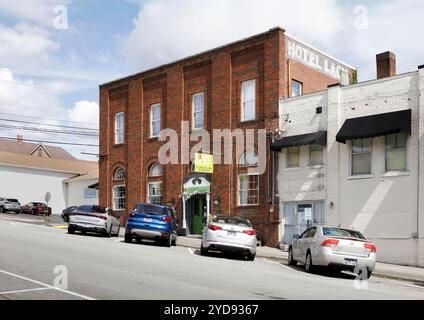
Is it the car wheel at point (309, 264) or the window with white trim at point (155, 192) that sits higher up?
the window with white trim at point (155, 192)

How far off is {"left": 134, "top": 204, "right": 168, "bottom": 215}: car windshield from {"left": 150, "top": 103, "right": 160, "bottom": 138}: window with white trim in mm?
12037

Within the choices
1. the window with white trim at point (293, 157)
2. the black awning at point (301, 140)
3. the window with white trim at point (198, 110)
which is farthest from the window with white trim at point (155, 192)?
the window with white trim at point (293, 157)

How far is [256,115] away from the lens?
28922 mm

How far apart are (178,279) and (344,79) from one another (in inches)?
896

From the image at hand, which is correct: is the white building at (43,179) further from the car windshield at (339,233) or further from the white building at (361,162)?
the car windshield at (339,233)

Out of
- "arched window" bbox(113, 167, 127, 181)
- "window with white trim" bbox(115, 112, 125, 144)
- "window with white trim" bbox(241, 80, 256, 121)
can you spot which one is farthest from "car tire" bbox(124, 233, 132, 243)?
"window with white trim" bbox(115, 112, 125, 144)

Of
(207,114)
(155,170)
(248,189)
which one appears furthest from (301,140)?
(155,170)

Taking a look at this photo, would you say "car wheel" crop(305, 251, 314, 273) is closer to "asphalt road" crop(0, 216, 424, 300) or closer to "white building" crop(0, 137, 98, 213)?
"asphalt road" crop(0, 216, 424, 300)

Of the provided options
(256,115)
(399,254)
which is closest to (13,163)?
(256,115)

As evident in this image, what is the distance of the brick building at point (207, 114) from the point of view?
28.3 meters

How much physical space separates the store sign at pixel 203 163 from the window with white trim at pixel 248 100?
266cm

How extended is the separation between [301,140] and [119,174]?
15473 mm

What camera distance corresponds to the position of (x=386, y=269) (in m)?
20.1
